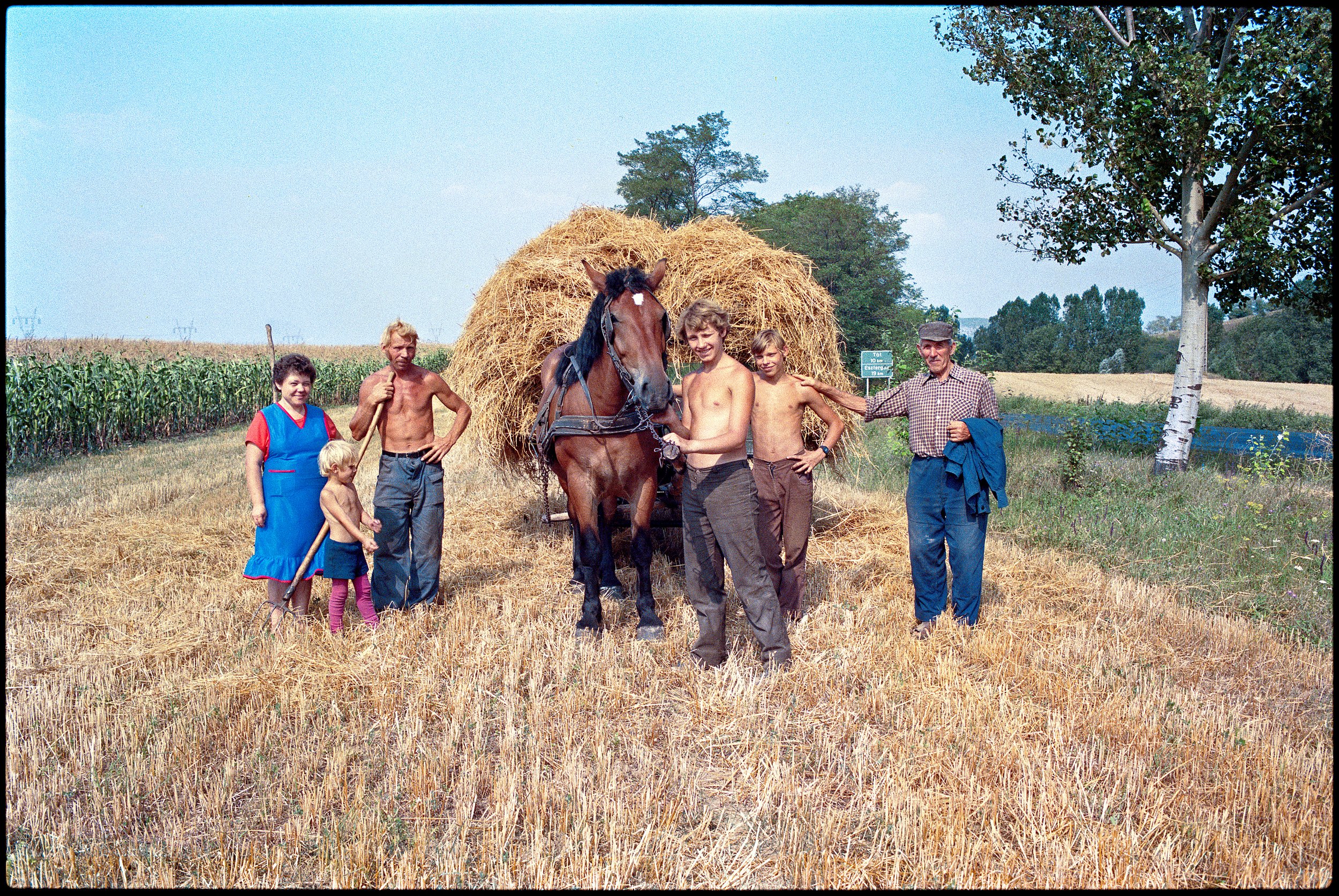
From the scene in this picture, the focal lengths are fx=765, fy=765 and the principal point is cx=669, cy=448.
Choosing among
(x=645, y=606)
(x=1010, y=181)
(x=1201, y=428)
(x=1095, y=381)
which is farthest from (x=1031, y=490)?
(x=1095, y=381)

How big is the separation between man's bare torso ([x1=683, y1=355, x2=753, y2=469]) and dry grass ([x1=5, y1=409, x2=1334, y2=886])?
1.25 meters

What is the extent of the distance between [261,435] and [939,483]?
14.1 feet

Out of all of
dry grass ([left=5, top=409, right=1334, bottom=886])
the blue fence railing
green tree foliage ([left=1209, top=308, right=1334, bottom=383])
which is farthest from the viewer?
green tree foliage ([left=1209, top=308, right=1334, bottom=383])

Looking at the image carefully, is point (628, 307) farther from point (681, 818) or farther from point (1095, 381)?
point (1095, 381)

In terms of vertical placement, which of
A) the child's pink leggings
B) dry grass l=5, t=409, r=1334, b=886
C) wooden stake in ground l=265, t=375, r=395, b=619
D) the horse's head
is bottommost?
dry grass l=5, t=409, r=1334, b=886

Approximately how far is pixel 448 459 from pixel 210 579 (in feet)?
22.2

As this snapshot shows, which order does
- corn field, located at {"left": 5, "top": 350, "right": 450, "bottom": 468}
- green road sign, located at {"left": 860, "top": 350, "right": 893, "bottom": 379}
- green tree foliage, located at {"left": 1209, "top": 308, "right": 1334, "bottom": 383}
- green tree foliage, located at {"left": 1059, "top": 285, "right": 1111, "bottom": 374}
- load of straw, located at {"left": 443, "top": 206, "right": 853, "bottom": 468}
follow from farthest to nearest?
1. green tree foliage, located at {"left": 1059, "top": 285, "right": 1111, "bottom": 374}
2. green tree foliage, located at {"left": 1209, "top": 308, "right": 1334, "bottom": 383}
3. corn field, located at {"left": 5, "top": 350, "right": 450, "bottom": 468}
4. green road sign, located at {"left": 860, "top": 350, "right": 893, "bottom": 379}
5. load of straw, located at {"left": 443, "top": 206, "right": 853, "bottom": 468}

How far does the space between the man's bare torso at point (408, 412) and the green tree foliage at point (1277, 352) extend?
121ft

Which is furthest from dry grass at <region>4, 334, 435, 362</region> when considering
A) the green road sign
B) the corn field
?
the green road sign

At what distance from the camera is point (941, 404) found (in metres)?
Result: 4.87

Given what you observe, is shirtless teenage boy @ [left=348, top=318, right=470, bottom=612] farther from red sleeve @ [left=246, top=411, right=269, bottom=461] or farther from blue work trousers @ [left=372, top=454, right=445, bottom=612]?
red sleeve @ [left=246, top=411, right=269, bottom=461]

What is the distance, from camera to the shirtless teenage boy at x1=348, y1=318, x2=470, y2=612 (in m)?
5.24

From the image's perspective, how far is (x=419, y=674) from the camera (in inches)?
169

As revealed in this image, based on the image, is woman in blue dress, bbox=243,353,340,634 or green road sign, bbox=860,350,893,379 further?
green road sign, bbox=860,350,893,379
